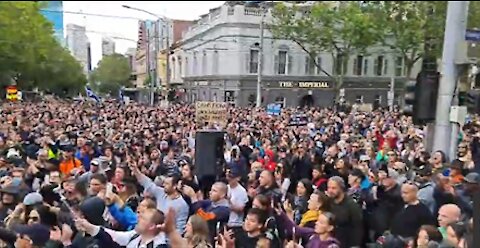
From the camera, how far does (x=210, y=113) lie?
38.7 feet

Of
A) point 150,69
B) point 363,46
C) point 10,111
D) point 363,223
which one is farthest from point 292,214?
point 10,111

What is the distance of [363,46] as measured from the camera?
8664mm

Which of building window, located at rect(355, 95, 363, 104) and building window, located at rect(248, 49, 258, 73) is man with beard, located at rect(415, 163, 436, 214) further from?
building window, located at rect(248, 49, 258, 73)

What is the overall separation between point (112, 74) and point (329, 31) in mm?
9211

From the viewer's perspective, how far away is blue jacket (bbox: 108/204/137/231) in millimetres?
5840

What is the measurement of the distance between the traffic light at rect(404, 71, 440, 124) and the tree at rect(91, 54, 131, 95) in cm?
1070

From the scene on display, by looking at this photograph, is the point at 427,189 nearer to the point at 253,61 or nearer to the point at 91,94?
the point at 253,61

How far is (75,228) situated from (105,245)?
0.28 m

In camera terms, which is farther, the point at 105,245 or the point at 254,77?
the point at 254,77

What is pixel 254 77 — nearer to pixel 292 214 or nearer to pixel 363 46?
pixel 363 46

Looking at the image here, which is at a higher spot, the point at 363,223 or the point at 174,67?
the point at 174,67

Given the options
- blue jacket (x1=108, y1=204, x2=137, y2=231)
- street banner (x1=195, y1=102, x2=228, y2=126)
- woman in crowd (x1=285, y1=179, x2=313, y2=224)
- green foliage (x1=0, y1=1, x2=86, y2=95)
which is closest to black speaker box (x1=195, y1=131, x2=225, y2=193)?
woman in crowd (x1=285, y1=179, x2=313, y2=224)

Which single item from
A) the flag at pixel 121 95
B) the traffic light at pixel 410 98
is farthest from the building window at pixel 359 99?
the flag at pixel 121 95

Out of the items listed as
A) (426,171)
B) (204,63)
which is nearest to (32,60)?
(204,63)
